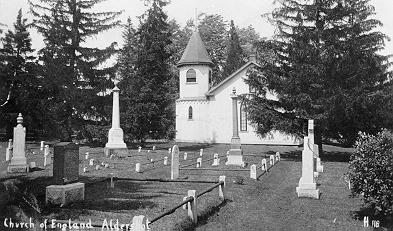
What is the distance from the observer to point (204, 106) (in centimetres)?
4075

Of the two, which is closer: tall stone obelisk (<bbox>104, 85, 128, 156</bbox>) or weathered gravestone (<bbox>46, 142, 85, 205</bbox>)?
weathered gravestone (<bbox>46, 142, 85, 205</bbox>)

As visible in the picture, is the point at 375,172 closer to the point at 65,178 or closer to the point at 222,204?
the point at 222,204

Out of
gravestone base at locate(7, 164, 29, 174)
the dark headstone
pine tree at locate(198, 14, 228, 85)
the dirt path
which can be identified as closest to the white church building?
pine tree at locate(198, 14, 228, 85)

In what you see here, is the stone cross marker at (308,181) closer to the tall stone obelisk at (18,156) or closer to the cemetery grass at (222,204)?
the cemetery grass at (222,204)

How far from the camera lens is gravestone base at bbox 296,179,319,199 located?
12555 mm

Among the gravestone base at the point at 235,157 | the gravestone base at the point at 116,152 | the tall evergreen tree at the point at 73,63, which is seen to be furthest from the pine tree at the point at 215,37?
the gravestone base at the point at 235,157

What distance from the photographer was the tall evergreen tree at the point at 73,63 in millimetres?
27516

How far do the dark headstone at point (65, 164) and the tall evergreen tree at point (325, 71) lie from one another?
15.3m

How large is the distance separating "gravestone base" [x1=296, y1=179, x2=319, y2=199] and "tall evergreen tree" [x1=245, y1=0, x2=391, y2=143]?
1006cm

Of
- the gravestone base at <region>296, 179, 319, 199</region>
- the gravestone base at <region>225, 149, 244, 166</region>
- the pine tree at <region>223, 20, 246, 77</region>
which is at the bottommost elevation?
the gravestone base at <region>296, 179, 319, 199</region>

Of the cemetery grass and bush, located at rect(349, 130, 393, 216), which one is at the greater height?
bush, located at rect(349, 130, 393, 216)

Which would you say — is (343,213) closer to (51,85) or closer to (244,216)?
(244,216)

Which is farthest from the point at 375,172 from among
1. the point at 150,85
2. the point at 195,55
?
the point at 195,55

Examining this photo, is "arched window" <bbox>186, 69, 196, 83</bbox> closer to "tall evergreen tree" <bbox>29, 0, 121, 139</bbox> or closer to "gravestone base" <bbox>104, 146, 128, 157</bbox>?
"tall evergreen tree" <bbox>29, 0, 121, 139</bbox>
